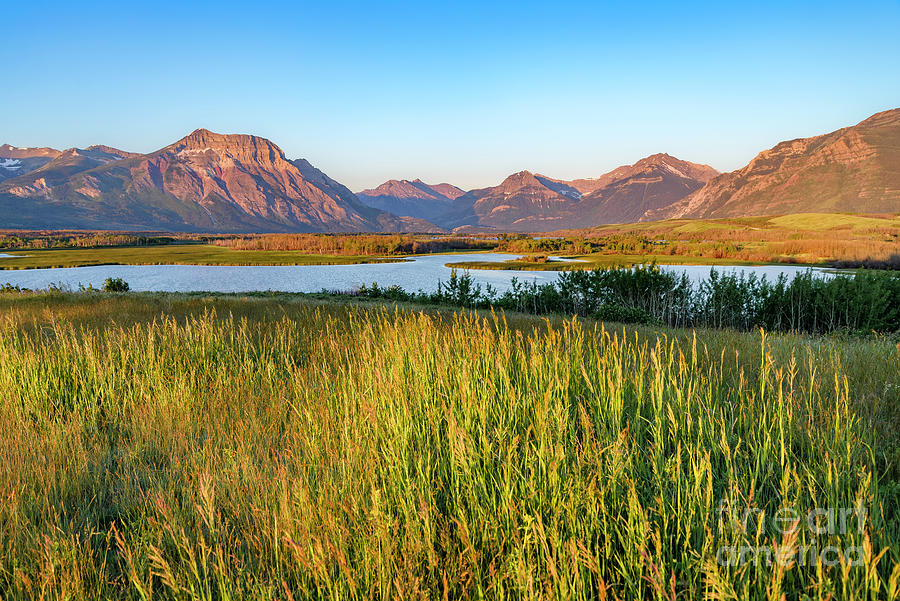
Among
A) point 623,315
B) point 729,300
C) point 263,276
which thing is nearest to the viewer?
point 623,315

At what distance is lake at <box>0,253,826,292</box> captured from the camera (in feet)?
185

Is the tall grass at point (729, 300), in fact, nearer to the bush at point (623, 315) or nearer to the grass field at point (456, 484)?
the bush at point (623, 315)

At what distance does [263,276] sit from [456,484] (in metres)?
75.5

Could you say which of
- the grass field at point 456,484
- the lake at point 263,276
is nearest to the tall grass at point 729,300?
the grass field at point 456,484

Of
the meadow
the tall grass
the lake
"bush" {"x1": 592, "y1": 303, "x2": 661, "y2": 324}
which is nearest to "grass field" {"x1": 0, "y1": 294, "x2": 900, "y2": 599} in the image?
"bush" {"x1": 592, "y1": 303, "x2": 661, "y2": 324}

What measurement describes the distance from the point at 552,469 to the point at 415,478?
992 millimetres

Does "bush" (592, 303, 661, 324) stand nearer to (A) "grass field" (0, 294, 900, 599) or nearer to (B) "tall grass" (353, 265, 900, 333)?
(B) "tall grass" (353, 265, 900, 333)

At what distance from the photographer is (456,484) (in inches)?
115

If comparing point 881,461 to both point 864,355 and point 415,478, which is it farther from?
point 864,355

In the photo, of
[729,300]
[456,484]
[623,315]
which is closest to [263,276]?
[623,315]

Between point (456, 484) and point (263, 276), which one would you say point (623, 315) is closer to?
point (456, 484)

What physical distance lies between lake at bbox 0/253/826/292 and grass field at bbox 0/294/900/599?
46.6 m

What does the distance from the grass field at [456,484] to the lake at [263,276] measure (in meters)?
46.6

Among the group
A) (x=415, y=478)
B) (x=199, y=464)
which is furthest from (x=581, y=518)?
(x=199, y=464)
